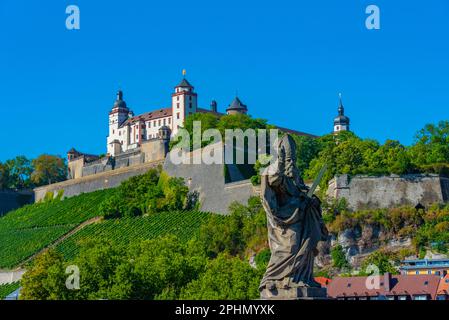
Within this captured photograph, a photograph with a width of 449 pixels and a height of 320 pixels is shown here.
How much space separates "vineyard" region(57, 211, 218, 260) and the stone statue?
205 feet

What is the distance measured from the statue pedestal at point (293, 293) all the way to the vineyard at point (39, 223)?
2991 inches

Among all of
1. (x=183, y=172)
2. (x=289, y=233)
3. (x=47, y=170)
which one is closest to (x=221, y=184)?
(x=183, y=172)

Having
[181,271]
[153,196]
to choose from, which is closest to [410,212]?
[181,271]

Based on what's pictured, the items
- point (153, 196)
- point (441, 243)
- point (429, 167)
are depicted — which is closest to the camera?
point (441, 243)

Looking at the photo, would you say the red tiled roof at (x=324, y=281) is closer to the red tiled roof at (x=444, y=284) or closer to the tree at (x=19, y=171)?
the red tiled roof at (x=444, y=284)

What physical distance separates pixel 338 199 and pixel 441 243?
27.8 feet

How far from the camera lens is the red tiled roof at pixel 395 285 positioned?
59469mm

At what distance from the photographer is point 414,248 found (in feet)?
213

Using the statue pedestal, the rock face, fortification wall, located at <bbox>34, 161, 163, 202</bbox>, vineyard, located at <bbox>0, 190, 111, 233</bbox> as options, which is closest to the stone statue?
the statue pedestal

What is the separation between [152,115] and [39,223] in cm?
2874

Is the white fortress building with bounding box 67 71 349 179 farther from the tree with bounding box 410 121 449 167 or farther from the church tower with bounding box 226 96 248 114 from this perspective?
the tree with bounding box 410 121 449 167

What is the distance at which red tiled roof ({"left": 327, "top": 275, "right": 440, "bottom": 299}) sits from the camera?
59469 mm

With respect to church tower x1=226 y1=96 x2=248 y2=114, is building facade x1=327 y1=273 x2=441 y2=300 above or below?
below
